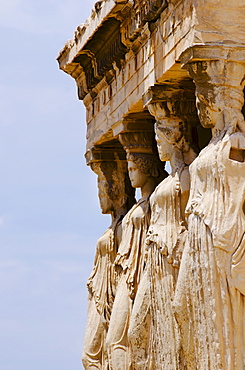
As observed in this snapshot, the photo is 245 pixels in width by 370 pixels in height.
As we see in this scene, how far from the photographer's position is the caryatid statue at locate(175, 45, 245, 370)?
1013 cm

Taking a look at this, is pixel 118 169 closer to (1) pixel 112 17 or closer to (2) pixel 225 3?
(1) pixel 112 17

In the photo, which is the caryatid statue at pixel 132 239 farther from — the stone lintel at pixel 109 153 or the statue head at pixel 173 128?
the stone lintel at pixel 109 153

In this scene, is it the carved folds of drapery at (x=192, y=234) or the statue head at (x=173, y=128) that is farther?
the statue head at (x=173, y=128)

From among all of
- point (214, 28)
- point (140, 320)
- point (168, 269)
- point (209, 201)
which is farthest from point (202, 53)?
point (140, 320)

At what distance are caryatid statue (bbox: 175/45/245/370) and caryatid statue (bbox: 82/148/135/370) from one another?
332 centimetres

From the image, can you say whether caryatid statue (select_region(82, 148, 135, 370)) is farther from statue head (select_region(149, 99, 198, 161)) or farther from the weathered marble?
statue head (select_region(149, 99, 198, 161))

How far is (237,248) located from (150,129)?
3.23 metres

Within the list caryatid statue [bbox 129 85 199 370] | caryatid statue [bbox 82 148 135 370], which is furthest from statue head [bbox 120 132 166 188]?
caryatid statue [bbox 82 148 135 370]

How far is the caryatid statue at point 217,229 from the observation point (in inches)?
399

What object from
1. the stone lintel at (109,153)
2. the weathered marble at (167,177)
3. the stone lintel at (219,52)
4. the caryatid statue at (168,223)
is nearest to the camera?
the weathered marble at (167,177)

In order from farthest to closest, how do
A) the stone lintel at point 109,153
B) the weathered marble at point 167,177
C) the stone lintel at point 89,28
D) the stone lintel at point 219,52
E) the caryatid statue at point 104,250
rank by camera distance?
the stone lintel at point 109,153 < the caryatid statue at point 104,250 < the stone lintel at point 89,28 < the stone lintel at point 219,52 < the weathered marble at point 167,177

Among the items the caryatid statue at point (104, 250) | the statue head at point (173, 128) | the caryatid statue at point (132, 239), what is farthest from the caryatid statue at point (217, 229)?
the caryatid statue at point (104, 250)

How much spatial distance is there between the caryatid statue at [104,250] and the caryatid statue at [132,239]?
74 centimetres

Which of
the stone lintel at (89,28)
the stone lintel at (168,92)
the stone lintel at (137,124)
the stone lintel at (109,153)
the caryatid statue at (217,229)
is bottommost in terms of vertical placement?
the caryatid statue at (217,229)
